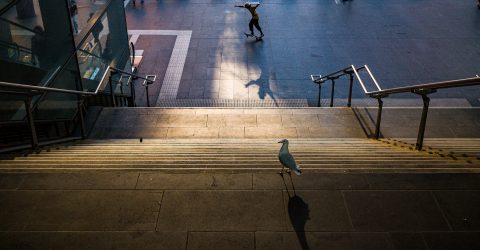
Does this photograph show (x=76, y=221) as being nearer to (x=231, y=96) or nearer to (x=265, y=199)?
(x=265, y=199)

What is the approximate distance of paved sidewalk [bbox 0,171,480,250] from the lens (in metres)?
3.48

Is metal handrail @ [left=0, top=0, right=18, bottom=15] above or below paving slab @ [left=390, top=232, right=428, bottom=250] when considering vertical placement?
above

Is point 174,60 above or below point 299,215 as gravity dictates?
below

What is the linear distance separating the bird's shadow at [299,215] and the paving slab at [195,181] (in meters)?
0.41

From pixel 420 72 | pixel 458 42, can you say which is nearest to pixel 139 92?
pixel 420 72

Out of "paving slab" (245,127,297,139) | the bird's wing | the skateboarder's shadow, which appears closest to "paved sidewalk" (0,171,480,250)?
the bird's wing

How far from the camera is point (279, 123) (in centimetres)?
792

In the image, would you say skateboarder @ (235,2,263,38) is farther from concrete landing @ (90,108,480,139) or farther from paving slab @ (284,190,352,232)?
paving slab @ (284,190,352,232)

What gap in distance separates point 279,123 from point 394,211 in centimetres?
424

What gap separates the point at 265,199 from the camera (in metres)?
3.94

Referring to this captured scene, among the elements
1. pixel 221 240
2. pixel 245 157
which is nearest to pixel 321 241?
pixel 221 240

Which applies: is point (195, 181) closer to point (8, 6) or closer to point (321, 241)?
point (321, 241)

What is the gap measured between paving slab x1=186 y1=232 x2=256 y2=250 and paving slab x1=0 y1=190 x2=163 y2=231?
36cm

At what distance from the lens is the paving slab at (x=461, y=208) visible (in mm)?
3641
